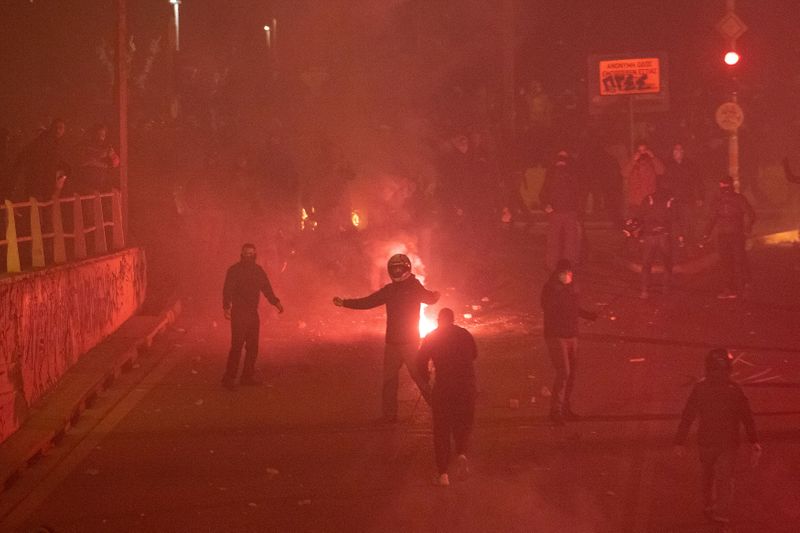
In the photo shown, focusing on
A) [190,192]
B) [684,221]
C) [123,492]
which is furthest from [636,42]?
[123,492]

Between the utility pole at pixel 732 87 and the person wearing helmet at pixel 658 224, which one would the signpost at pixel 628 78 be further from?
the person wearing helmet at pixel 658 224

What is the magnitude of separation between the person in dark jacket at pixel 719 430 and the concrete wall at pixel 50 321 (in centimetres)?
569

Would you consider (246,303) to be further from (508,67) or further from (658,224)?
(508,67)

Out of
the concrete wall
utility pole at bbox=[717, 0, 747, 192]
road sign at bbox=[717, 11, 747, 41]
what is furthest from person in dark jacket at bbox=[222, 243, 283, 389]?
road sign at bbox=[717, 11, 747, 41]

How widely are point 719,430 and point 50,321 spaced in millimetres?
7637

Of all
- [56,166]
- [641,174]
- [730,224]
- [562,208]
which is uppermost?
[56,166]

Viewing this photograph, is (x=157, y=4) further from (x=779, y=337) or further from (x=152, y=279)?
(x=779, y=337)

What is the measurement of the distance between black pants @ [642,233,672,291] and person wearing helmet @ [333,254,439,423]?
24.0 feet

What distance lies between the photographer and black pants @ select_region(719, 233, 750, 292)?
1820 centimetres

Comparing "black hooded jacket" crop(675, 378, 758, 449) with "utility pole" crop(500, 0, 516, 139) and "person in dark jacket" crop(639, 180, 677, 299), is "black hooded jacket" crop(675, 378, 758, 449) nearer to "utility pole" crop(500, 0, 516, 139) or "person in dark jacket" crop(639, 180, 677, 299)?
"person in dark jacket" crop(639, 180, 677, 299)

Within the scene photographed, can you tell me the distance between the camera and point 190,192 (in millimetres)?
23266

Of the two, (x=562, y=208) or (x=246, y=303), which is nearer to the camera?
(x=246, y=303)

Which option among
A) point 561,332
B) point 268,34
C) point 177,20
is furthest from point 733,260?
point 177,20

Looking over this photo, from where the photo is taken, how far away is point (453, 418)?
9.48m
